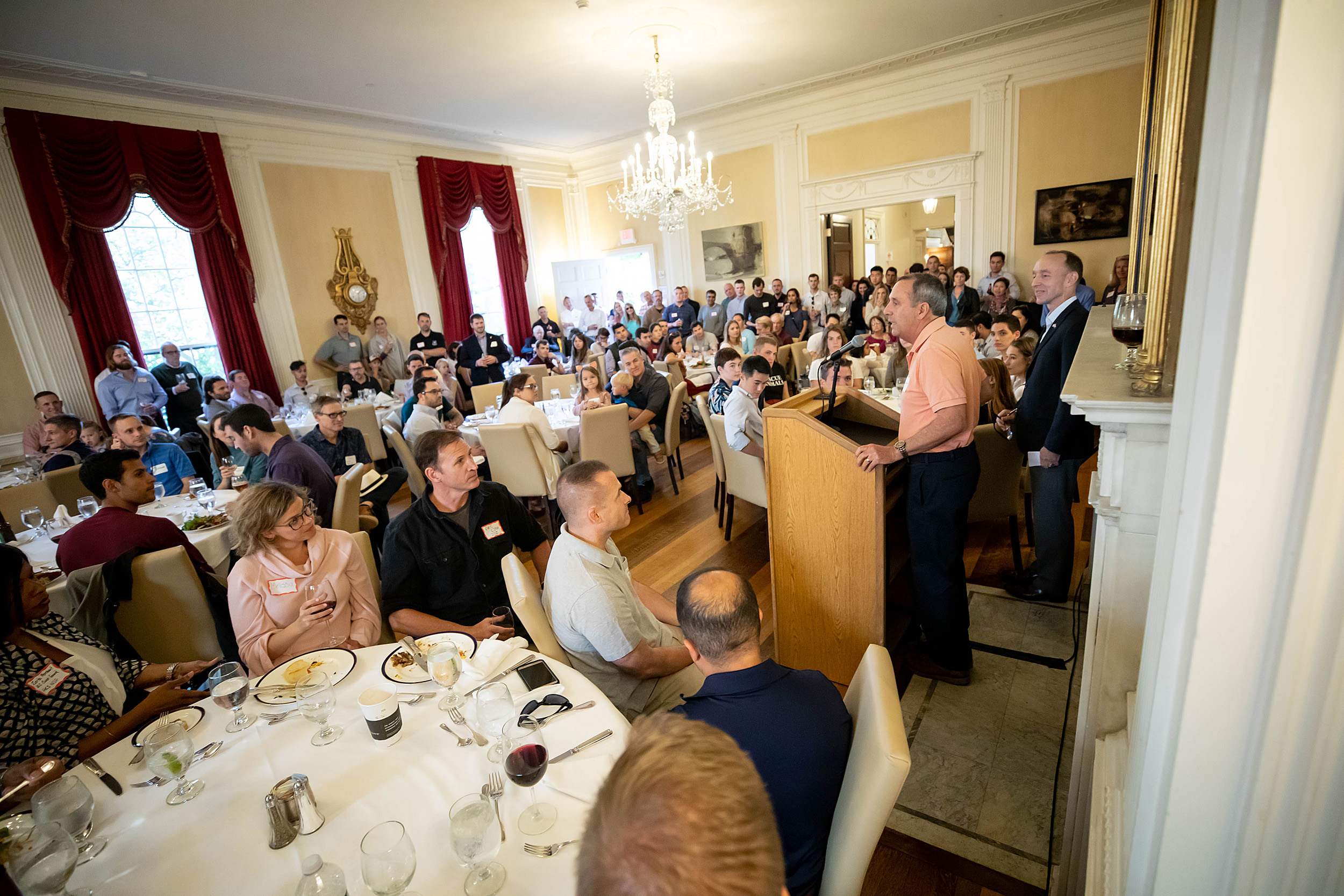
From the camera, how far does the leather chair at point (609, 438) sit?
440 centimetres

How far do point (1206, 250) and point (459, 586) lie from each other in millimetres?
2348

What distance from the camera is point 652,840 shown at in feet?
1.99

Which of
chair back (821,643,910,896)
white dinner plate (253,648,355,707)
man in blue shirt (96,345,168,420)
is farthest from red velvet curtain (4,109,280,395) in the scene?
chair back (821,643,910,896)

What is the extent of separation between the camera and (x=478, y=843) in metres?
1.07

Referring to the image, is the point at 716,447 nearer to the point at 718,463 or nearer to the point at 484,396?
the point at 718,463

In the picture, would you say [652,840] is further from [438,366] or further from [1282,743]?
[438,366]

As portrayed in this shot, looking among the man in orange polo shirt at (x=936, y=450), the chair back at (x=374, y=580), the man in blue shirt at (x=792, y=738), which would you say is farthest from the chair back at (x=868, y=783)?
the chair back at (x=374, y=580)

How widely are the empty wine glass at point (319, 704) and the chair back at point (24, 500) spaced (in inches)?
140

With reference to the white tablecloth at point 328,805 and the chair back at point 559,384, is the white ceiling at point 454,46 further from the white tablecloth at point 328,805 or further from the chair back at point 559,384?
the white tablecloth at point 328,805

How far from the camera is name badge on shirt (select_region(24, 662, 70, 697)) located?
1.66 m

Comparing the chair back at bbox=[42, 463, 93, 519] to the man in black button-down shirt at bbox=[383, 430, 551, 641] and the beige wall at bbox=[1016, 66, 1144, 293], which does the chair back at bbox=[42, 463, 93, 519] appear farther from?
the beige wall at bbox=[1016, 66, 1144, 293]

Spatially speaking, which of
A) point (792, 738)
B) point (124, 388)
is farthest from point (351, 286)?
point (792, 738)

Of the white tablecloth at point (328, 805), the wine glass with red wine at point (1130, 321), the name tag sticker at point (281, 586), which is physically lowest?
the white tablecloth at point (328, 805)

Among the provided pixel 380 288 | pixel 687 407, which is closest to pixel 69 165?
pixel 380 288
